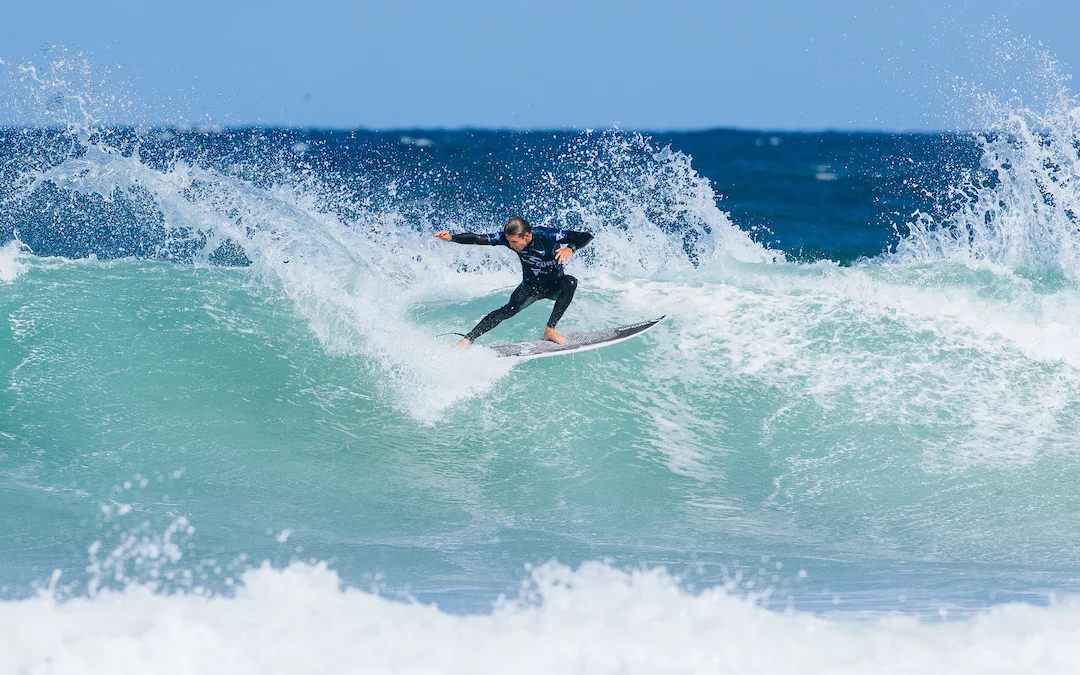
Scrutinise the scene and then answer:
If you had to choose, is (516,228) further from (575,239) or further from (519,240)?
(575,239)

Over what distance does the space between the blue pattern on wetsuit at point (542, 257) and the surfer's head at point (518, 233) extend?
→ 0.40 ft

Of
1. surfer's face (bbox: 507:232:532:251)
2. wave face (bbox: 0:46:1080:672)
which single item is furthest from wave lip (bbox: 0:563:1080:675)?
surfer's face (bbox: 507:232:532:251)

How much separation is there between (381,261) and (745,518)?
587cm

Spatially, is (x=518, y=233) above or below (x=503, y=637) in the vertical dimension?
above

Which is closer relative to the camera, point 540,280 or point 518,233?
point 518,233

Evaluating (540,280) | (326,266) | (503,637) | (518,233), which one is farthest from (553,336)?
(503,637)

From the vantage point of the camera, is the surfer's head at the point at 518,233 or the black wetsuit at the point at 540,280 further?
the black wetsuit at the point at 540,280

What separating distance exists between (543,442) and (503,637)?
3.04 meters

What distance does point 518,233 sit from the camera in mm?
7547

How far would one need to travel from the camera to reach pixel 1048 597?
505 cm

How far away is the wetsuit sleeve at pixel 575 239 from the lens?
761 centimetres

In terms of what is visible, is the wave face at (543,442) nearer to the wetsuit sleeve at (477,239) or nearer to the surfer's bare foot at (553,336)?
the surfer's bare foot at (553,336)

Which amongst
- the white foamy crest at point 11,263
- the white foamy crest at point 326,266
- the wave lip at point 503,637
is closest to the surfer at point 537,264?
the white foamy crest at point 326,266

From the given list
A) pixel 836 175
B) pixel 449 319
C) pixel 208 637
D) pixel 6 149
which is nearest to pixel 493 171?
pixel 836 175
